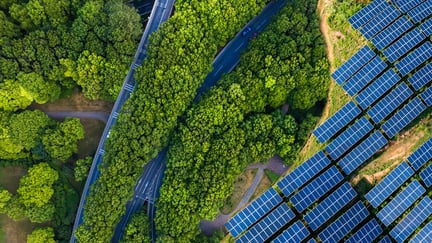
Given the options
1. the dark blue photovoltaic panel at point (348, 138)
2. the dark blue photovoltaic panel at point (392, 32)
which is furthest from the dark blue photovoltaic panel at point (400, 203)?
the dark blue photovoltaic panel at point (392, 32)

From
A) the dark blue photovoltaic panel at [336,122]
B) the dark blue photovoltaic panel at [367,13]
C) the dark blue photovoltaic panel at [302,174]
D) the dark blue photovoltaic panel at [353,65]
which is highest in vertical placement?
the dark blue photovoltaic panel at [367,13]

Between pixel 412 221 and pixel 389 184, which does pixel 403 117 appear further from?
pixel 412 221

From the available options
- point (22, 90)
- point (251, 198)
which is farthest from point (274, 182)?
point (22, 90)

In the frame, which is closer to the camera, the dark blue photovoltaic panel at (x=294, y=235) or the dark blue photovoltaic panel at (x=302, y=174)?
the dark blue photovoltaic panel at (x=294, y=235)

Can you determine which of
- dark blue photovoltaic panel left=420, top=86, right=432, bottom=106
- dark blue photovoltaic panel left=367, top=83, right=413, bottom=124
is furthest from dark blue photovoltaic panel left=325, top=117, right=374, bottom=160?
dark blue photovoltaic panel left=420, top=86, right=432, bottom=106

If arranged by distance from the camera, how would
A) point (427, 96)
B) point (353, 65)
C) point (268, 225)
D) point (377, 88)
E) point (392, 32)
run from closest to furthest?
point (268, 225) < point (427, 96) < point (377, 88) < point (353, 65) < point (392, 32)

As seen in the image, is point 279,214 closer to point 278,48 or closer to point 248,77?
point 248,77

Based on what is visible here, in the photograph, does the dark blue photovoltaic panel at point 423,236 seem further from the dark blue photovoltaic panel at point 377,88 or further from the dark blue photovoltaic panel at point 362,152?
the dark blue photovoltaic panel at point 377,88

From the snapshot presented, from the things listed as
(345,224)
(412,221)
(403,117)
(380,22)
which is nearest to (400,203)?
(412,221)
